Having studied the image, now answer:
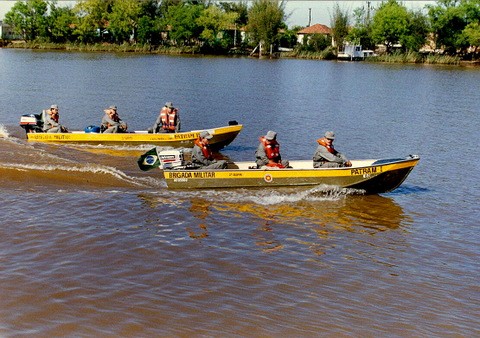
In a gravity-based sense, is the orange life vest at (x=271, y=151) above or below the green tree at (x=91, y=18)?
below

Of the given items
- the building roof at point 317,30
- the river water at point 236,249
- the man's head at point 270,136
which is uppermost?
the building roof at point 317,30

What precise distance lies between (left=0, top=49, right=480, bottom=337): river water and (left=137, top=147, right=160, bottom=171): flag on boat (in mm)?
732

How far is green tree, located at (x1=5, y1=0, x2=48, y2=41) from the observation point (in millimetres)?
107812

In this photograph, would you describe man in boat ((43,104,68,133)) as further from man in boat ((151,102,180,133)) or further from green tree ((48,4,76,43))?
green tree ((48,4,76,43))

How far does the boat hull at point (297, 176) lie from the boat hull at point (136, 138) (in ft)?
19.0

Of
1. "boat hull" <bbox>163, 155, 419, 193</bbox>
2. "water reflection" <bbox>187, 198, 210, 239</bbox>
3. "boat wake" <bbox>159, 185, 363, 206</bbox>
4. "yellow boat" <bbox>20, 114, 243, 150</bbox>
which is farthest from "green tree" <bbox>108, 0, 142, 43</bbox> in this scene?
"water reflection" <bbox>187, 198, 210, 239</bbox>

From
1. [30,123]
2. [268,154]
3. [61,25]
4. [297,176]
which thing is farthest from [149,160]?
[61,25]

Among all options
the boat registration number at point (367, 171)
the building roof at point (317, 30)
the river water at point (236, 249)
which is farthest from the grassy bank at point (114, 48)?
the boat registration number at point (367, 171)

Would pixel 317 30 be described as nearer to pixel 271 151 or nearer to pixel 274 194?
pixel 271 151

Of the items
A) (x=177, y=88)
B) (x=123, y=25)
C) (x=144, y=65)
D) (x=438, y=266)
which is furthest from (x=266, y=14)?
(x=438, y=266)

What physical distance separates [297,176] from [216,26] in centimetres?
8852

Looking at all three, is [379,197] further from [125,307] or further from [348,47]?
[348,47]

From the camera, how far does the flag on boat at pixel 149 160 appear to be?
17.6m

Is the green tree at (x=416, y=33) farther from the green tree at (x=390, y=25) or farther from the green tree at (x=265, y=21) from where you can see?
the green tree at (x=265, y=21)
